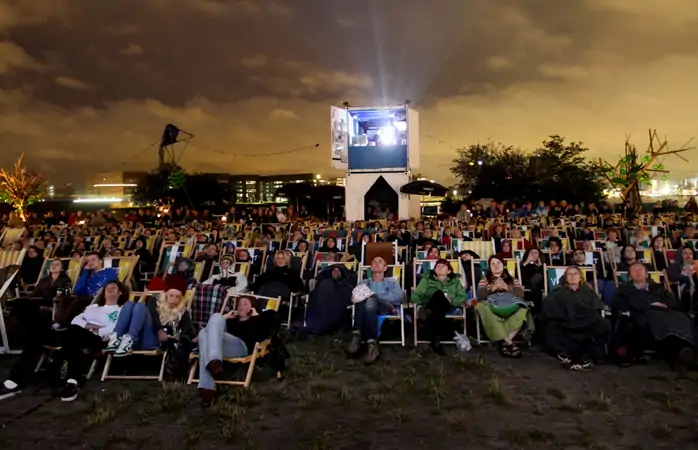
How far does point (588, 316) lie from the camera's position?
523 cm

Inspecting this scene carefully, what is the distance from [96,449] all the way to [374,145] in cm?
2084

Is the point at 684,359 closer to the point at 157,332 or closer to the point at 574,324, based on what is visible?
the point at 574,324

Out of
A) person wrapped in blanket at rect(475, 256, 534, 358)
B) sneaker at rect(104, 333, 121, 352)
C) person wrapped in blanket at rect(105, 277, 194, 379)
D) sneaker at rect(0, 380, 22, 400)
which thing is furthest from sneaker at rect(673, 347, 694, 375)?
sneaker at rect(0, 380, 22, 400)

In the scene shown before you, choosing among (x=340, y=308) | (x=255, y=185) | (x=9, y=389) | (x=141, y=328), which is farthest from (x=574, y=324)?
(x=255, y=185)

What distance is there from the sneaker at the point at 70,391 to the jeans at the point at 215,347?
1.01m

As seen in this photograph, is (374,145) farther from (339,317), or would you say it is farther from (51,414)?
(51,414)

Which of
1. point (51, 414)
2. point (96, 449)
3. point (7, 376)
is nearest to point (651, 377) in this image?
point (96, 449)

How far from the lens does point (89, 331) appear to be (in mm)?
4812

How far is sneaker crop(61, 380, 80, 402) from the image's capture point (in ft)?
14.2

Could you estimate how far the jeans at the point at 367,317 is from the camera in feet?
A: 18.4

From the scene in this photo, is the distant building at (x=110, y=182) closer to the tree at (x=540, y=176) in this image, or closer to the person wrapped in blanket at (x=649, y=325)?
the tree at (x=540, y=176)

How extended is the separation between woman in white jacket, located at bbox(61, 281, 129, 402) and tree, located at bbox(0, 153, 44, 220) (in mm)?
24819

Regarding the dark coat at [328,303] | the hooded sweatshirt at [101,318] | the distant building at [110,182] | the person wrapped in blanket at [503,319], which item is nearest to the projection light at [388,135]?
the dark coat at [328,303]

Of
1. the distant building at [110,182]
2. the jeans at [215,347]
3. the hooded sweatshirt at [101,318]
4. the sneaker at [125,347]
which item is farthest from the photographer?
the distant building at [110,182]
